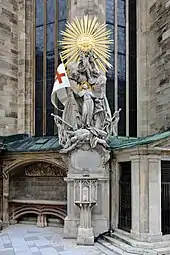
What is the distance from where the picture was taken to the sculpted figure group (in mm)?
11336

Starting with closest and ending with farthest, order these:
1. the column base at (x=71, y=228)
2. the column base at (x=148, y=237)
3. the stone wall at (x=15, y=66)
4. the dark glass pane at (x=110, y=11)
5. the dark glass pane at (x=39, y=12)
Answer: the column base at (x=148, y=237) → the column base at (x=71, y=228) → the stone wall at (x=15, y=66) → the dark glass pane at (x=110, y=11) → the dark glass pane at (x=39, y=12)

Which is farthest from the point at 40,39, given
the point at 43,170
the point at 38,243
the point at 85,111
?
the point at 38,243

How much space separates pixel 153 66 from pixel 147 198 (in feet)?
27.0

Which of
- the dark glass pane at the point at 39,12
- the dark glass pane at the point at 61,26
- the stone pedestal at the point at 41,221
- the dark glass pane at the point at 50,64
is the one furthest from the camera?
the dark glass pane at the point at 39,12

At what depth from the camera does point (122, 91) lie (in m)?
17.2

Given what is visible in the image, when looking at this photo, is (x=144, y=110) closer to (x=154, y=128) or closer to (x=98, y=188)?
(x=154, y=128)

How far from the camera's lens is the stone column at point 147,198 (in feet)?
32.5

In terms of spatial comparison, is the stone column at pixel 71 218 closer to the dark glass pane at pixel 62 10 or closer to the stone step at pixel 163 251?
the stone step at pixel 163 251

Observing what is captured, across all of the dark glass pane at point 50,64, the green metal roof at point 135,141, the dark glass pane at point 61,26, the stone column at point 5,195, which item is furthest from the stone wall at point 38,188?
the dark glass pane at point 61,26

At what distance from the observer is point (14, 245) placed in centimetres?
1077

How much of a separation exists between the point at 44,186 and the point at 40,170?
2.12 feet

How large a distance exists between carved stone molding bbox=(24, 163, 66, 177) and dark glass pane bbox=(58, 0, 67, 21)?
724 cm

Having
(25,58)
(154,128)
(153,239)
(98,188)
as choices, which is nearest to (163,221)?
(153,239)

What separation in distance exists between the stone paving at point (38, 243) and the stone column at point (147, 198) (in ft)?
4.36
